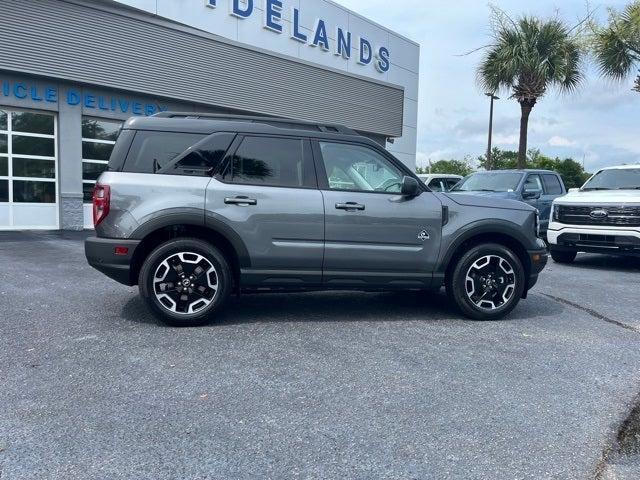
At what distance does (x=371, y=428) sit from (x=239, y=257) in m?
2.50

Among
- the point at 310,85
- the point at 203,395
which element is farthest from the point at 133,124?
the point at 310,85

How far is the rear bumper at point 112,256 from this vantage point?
5.37m

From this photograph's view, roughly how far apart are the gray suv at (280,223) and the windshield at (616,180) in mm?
5936

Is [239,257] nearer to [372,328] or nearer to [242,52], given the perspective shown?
[372,328]

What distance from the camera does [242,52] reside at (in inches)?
731

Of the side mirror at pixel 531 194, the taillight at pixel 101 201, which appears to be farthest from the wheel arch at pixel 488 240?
the side mirror at pixel 531 194

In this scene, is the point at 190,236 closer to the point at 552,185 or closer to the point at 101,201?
the point at 101,201

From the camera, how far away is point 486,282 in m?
6.13

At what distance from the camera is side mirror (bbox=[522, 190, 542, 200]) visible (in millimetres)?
12484

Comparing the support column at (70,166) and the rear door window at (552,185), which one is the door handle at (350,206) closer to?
the rear door window at (552,185)

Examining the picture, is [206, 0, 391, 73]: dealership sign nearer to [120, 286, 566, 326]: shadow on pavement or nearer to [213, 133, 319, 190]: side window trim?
[120, 286, 566, 326]: shadow on pavement

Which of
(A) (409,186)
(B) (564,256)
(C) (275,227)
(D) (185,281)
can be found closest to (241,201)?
(C) (275,227)

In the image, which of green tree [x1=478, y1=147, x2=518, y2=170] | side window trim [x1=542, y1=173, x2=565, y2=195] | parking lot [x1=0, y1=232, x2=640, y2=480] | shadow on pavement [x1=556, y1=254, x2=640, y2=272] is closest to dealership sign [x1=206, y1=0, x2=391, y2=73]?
side window trim [x1=542, y1=173, x2=565, y2=195]

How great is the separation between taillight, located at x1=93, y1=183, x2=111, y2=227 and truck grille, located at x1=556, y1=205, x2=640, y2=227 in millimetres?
8285
